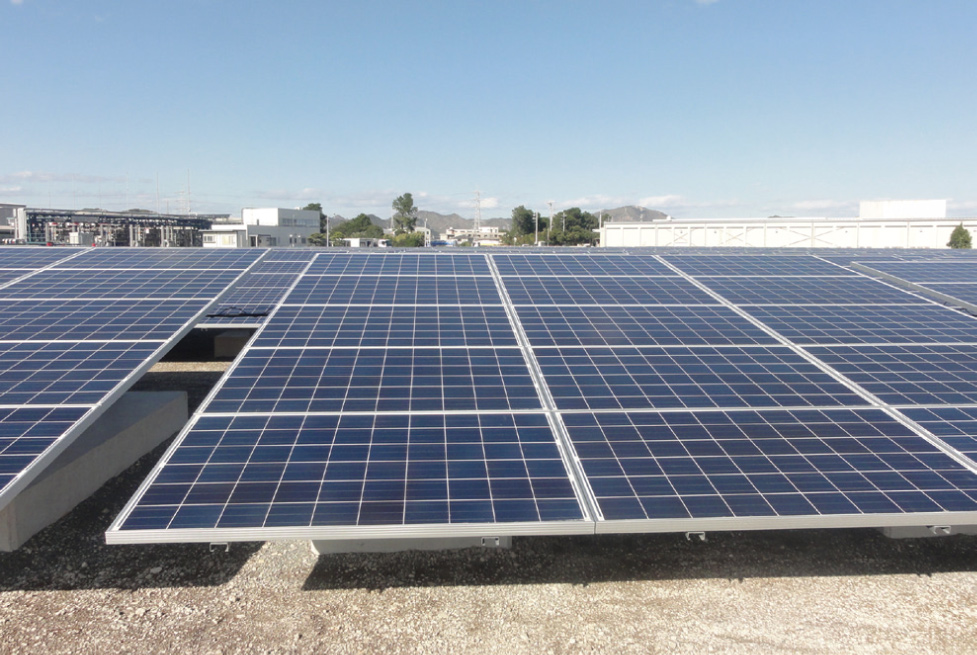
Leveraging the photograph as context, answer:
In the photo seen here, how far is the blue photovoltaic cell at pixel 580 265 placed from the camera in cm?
2180

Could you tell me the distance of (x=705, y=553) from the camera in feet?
40.7

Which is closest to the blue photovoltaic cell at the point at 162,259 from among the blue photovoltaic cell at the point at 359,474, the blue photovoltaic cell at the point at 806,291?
the blue photovoltaic cell at the point at 359,474

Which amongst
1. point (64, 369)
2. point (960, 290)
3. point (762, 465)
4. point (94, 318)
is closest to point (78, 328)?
point (94, 318)

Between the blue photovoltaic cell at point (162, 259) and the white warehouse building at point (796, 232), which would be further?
the white warehouse building at point (796, 232)

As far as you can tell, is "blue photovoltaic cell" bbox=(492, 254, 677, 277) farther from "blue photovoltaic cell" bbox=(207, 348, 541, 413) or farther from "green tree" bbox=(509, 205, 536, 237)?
"green tree" bbox=(509, 205, 536, 237)

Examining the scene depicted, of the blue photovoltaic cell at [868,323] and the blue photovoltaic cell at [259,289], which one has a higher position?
the blue photovoltaic cell at [259,289]

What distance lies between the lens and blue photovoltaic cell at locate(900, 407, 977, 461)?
11.2 metres

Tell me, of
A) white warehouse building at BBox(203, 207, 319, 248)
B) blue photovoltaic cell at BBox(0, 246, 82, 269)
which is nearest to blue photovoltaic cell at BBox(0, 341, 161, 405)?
blue photovoltaic cell at BBox(0, 246, 82, 269)

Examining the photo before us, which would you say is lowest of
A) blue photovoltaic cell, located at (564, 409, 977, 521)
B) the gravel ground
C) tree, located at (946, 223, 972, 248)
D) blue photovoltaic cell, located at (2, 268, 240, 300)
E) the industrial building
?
the gravel ground

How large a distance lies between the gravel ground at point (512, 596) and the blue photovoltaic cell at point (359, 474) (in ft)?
7.78

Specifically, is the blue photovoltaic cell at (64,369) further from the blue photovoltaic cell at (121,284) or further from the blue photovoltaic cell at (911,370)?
the blue photovoltaic cell at (911,370)

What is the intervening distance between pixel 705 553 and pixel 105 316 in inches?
617

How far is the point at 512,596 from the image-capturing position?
11008 millimetres

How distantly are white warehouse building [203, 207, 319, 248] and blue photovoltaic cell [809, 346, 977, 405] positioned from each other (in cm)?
6116
